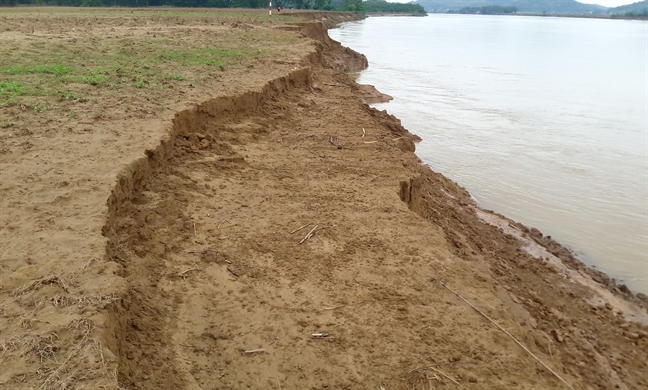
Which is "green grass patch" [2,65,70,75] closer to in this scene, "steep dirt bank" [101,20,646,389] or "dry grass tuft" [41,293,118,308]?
"steep dirt bank" [101,20,646,389]

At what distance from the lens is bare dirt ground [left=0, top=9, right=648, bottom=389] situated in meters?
3.32

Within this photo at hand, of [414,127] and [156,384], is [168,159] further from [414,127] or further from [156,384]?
[414,127]

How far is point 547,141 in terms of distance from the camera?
43.2ft

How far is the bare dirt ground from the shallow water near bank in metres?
1.17

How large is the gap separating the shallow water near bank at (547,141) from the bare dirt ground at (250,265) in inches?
46.1

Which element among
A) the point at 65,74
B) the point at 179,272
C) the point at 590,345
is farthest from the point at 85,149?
the point at 590,345

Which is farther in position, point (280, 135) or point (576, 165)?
point (576, 165)

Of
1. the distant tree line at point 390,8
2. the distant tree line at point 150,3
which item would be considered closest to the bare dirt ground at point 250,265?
the distant tree line at point 150,3

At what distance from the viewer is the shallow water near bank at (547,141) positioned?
27.1 ft

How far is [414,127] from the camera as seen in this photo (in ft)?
→ 45.8

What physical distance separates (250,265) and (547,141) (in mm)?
11352

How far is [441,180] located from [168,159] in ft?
17.6

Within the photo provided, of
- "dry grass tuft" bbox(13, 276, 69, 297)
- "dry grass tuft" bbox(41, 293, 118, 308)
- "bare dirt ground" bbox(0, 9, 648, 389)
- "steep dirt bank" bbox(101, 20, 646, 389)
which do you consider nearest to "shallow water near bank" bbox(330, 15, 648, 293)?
"bare dirt ground" bbox(0, 9, 648, 389)

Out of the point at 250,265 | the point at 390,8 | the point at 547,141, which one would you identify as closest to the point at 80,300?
the point at 250,265
